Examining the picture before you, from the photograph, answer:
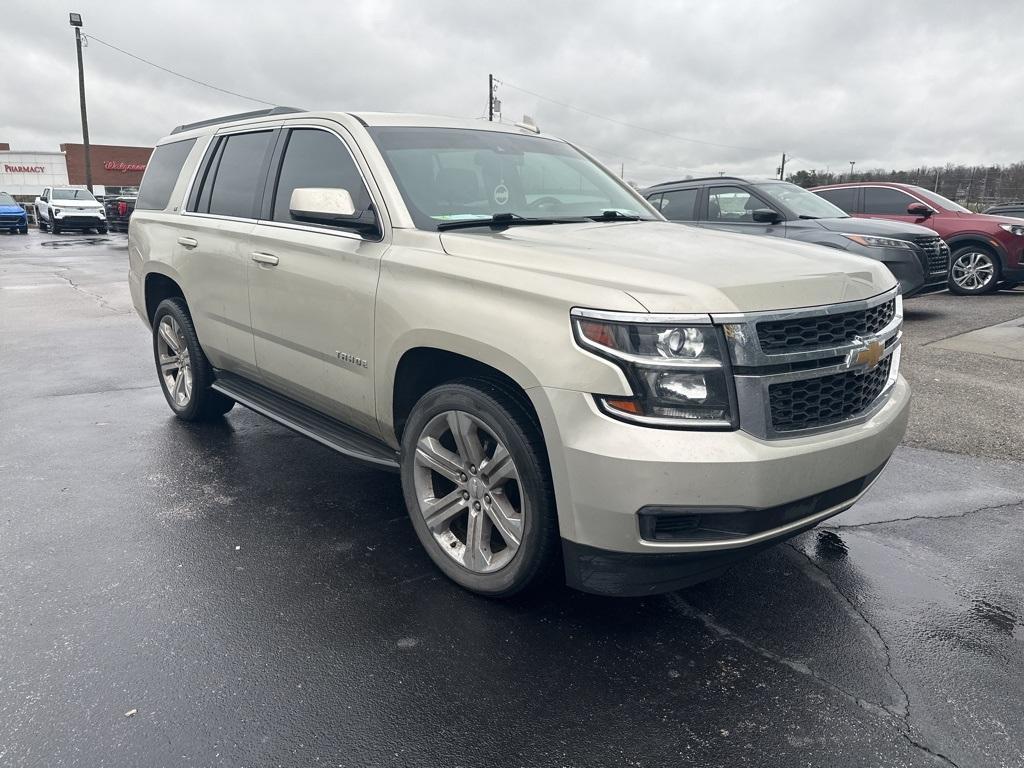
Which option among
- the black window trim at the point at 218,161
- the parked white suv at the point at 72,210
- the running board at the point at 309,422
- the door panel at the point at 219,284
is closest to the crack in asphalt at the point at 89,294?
the black window trim at the point at 218,161

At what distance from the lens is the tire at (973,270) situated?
12.1 metres

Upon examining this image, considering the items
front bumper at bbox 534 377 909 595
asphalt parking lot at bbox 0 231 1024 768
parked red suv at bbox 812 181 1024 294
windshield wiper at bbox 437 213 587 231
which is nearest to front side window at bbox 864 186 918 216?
parked red suv at bbox 812 181 1024 294

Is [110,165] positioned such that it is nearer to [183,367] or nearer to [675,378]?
[183,367]

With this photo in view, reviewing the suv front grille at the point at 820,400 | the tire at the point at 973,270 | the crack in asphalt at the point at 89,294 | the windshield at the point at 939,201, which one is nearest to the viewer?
the suv front grille at the point at 820,400

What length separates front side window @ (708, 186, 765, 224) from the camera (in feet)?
31.7

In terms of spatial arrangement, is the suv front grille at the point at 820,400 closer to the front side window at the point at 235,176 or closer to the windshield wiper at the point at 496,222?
the windshield wiper at the point at 496,222

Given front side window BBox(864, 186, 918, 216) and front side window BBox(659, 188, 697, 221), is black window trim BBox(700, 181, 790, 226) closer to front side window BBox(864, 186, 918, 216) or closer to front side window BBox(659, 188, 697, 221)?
front side window BBox(659, 188, 697, 221)

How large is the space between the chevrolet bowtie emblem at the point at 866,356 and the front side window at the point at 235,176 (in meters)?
3.31

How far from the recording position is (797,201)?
32.0 ft

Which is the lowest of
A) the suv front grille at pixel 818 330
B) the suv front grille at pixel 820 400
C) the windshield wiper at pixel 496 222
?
the suv front grille at pixel 820 400

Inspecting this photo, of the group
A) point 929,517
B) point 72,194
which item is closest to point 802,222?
point 929,517

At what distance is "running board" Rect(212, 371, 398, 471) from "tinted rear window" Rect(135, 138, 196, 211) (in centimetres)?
156

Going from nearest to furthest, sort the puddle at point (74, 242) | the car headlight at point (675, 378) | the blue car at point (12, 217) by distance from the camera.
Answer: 1. the car headlight at point (675, 378)
2. the puddle at point (74, 242)
3. the blue car at point (12, 217)

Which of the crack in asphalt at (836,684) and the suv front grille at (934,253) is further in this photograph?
the suv front grille at (934,253)
